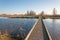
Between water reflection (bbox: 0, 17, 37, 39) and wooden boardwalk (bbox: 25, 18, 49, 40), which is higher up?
wooden boardwalk (bbox: 25, 18, 49, 40)

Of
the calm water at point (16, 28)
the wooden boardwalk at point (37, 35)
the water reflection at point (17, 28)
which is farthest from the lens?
the calm water at point (16, 28)

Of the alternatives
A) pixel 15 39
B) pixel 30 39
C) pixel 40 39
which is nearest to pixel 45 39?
pixel 40 39

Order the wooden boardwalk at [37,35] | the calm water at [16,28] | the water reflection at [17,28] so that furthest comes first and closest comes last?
the calm water at [16,28] < the water reflection at [17,28] < the wooden boardwalk at [37,35]

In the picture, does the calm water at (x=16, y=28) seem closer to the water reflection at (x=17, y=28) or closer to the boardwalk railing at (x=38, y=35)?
the water reflection at (x=17, y=28)

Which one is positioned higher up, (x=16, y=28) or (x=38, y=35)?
(x=38, y=35)

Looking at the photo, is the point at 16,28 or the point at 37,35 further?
the point at 16,28

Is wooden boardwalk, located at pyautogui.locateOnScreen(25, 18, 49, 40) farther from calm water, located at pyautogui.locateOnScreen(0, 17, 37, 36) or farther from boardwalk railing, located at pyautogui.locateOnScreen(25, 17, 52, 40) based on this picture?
calm water, located at pyautogui.locateOnScreen(0, 17, 37, 36)

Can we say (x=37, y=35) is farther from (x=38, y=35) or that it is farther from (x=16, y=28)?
(x=16, y=28)

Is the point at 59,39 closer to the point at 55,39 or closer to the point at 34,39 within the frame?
the point at 55,39

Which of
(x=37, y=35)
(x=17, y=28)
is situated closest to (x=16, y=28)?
(x=17, y=28)

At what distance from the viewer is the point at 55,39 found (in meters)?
16.2

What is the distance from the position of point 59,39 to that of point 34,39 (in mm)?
4910

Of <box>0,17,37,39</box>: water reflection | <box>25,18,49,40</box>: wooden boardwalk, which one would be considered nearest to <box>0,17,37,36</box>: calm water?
<box>0,17,37,39</box>: water reflection

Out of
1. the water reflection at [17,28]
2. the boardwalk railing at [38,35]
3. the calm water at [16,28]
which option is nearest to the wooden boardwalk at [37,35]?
the boardwalk railing at [38,35]
